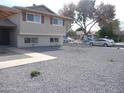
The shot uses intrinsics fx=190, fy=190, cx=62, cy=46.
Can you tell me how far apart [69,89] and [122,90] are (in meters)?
1.99

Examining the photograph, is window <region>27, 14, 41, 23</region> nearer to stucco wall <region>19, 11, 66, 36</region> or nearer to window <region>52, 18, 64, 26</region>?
stucco wall <region>19, 11, 66, 36</region>

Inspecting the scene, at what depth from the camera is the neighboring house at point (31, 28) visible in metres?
22.3

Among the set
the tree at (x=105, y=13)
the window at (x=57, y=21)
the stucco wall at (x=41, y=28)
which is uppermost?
the tree at (x=105, y=13)

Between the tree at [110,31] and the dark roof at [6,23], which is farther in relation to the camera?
the tree at [110,31]

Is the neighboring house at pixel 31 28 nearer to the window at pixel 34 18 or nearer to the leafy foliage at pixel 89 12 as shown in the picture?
the window at pixel 34 18

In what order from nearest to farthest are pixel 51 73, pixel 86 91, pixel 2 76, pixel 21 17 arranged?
pixel 86 91 → pixel 2 76 → pixel 51 73 → pixel 21 17

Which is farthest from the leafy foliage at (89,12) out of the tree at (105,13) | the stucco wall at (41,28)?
the stucco wall at (41,28)

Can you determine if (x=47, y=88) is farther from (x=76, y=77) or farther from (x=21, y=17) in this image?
(x=21, y=17)

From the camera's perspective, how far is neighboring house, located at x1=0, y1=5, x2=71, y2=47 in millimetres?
22312

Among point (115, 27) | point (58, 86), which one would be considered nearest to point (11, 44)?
point (58, 86)

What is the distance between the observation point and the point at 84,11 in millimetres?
49375

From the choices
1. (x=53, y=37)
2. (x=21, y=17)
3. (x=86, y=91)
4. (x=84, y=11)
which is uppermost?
(x=84, y=11)

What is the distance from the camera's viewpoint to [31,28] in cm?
2369

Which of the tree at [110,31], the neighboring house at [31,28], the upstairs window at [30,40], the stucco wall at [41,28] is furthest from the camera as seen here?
the tree at [110,31]
